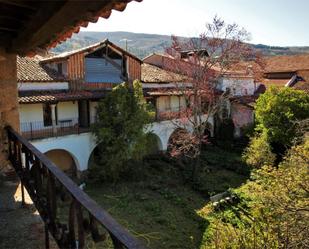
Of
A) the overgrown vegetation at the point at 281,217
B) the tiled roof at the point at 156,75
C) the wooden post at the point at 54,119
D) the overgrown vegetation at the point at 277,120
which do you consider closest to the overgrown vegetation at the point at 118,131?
the wooden post at the point at 54,119

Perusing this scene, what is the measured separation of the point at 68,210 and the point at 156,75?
2711 centimetres

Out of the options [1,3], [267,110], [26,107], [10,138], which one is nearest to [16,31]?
[1,3]

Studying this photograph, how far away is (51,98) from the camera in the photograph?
19.6 meters

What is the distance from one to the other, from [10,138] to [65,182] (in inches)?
138

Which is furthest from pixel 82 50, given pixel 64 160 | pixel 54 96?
pixel 64 160

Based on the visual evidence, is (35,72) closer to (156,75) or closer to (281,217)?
(156,75)

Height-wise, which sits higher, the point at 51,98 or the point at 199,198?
the point at 51,98

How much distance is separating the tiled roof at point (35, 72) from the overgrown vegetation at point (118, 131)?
3516 mm

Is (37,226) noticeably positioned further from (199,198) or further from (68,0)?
(199,198)

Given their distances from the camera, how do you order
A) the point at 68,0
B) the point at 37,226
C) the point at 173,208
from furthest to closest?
the point at 173,208 < the point at 37,226 < the point at 68,0

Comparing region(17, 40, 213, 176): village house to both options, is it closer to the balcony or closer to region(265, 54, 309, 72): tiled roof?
the balcony

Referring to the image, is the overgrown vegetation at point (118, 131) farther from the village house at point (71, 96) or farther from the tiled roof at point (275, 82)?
the tiled roof at point (275, 82)

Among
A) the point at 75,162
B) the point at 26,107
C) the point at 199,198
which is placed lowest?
the point at 199,198

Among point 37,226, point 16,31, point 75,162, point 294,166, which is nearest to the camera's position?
point 16,31
